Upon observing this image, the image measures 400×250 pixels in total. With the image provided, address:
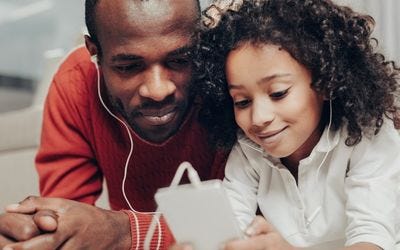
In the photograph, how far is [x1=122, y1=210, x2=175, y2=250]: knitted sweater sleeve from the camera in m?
0.86

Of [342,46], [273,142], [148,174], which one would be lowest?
[148,174]

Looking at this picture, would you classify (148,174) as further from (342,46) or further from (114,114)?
(342,46)

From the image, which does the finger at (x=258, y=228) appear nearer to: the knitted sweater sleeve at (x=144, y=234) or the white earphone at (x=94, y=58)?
the knitted sweater sleeve at (x=144, y=234)

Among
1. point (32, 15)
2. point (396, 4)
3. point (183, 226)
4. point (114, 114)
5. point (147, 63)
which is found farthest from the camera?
point (32, 15)

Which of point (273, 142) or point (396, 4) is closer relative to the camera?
point (273, 142)

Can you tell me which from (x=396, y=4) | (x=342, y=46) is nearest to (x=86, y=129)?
(x=342, y=46)

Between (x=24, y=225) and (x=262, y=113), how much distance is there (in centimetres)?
33

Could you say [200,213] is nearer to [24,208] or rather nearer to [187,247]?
[187,247]

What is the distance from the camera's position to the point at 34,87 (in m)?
1.72

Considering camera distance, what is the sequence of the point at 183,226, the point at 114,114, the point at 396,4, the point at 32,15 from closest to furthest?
the point at 183,226 → the point at 114,114 → the point at 396,4 → the point at 32,15

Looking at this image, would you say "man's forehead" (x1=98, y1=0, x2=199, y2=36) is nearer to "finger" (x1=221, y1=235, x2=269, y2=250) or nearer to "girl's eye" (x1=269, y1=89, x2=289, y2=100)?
"girl's eye" (x1=269, y1=89, x2=289, y2=100)

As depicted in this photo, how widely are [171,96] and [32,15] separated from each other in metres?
0.90

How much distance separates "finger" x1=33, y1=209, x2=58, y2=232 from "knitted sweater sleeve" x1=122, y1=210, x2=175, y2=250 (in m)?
0.14

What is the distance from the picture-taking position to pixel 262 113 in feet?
2.54
